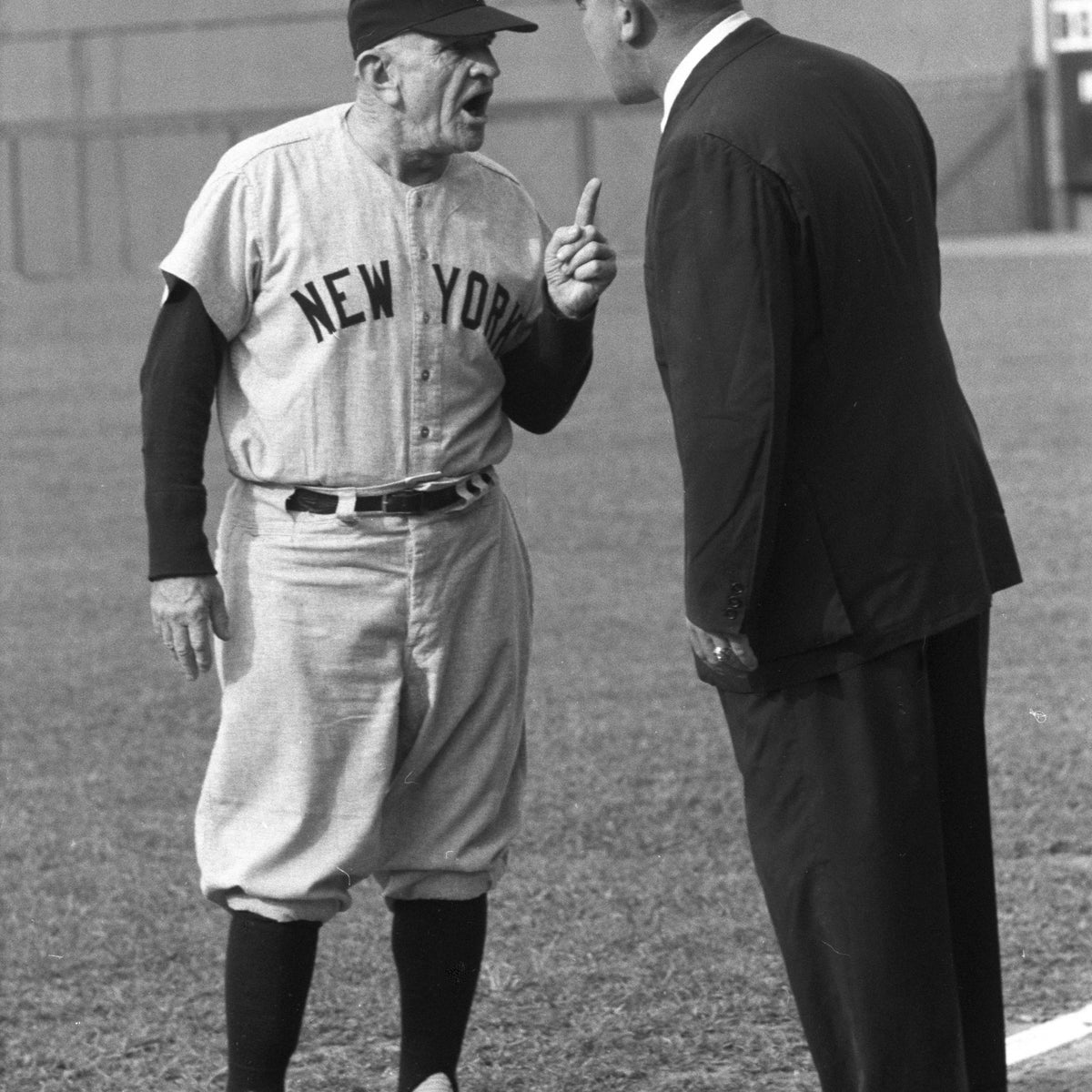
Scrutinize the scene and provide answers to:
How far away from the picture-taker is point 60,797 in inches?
235

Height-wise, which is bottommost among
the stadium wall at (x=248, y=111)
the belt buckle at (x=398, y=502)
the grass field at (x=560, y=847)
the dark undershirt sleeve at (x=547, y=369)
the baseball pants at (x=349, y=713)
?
the grass field at (x=560, y=847)

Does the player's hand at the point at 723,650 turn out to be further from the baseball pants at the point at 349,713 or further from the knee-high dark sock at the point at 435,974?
the knee-high dark sock at the point at 435,974

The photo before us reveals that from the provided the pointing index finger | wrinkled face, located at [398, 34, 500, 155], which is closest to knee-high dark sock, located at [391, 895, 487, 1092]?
the pointing index finger

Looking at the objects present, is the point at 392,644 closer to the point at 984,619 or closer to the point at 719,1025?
the point at 984,619

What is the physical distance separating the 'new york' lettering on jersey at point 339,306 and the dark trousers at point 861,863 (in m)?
0.75

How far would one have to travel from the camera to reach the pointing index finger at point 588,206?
3244 millimetres

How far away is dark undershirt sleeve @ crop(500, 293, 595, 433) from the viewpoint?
3447 mm

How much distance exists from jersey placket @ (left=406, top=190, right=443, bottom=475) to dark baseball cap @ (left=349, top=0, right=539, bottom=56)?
0.27 metres

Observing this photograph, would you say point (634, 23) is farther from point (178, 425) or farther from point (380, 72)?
point (178, 425)

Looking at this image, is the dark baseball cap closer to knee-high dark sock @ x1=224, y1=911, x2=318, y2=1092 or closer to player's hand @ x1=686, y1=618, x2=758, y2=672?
player's hand @ x1=686, y1=618, x2=758, y2=672

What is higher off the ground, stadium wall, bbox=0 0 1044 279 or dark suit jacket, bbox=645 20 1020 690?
stadium wall, bbox=0 0 1044 279

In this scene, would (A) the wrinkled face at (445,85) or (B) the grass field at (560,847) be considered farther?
(B) the grass field at (560,847)

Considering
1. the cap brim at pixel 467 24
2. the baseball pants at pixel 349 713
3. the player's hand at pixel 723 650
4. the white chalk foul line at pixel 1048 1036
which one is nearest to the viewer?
the player's hand at pixel 723 650

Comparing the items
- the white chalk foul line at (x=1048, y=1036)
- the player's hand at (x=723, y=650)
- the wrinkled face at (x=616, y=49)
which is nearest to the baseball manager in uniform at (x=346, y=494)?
the wrinkled face at (x=616, y=49)
